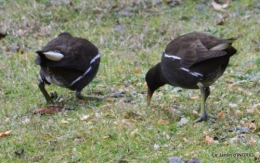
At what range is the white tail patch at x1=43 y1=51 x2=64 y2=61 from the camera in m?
6.24

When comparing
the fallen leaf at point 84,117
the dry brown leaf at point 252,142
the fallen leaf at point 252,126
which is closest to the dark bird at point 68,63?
the fallen leaf at point 84,117

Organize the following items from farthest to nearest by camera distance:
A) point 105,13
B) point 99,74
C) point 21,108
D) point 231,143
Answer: point 105,13 < point 99,74 < point 21,108 < point 231,143

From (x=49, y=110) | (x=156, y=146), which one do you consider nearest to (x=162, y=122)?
(x=156, y=146)

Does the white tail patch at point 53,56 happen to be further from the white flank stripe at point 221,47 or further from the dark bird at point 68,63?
the white flank stripe at point 221,47

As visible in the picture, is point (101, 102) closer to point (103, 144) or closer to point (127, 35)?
point (103, 144)

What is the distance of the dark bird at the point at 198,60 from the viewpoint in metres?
5.65

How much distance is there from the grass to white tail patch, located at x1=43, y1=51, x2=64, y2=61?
2.03 feet

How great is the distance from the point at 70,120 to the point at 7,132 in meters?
0.68

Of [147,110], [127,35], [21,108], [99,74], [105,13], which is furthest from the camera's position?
[105,13]

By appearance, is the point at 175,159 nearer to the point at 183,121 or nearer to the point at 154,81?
the point at 183,121

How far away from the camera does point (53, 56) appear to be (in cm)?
629

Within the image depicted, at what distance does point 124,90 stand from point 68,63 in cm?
94

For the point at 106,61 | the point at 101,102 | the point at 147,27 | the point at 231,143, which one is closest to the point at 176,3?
the point at 147,27

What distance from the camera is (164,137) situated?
5379 mm
